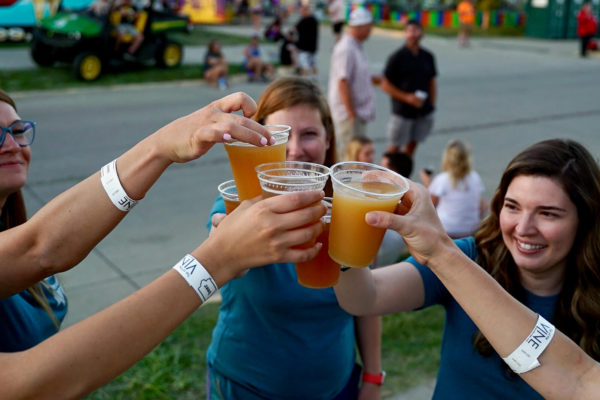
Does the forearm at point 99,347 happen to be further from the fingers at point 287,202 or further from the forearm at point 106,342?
the fingers at point 287,202

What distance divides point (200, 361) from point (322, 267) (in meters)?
2.68

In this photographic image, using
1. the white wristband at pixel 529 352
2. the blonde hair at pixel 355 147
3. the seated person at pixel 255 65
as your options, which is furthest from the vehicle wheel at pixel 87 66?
the white wristband at pixel 529 352

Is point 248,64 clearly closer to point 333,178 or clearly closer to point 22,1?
point 22,1

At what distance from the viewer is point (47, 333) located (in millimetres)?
2242

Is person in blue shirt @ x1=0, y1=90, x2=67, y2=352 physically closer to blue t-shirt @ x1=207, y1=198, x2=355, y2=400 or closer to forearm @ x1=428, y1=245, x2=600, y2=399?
blue t-shirt @ x1=207, y1=198, x2=355, y2=400

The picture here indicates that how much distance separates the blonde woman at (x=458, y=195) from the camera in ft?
18.7

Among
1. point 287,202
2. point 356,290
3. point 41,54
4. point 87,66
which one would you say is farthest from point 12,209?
point 41,54

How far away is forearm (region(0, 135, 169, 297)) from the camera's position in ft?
5.82

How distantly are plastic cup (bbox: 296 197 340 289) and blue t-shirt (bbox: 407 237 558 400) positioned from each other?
660 millimetres

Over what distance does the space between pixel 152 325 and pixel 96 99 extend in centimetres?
1258

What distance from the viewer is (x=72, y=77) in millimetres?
14930

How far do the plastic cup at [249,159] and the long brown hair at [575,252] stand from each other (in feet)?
3.50

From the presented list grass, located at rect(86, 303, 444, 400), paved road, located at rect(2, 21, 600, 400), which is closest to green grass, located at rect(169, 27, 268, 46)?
paved road, located at rect(2, 21, 600, 400)

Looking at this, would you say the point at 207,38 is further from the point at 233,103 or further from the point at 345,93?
the point at 233,103
